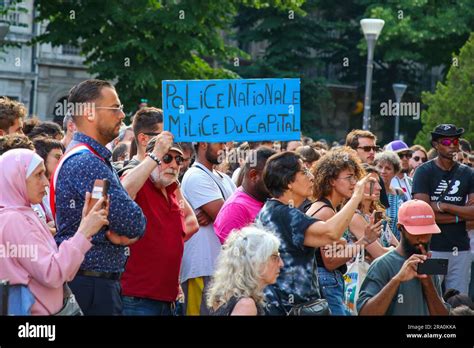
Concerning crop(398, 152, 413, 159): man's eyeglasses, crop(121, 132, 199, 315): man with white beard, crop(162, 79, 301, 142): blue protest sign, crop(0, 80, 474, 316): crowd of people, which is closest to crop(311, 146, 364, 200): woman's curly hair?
crop(0, 80, 474, 316): crowd of people

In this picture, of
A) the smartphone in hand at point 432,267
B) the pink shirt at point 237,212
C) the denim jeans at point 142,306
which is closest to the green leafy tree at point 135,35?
the pink shirt at point 237,212

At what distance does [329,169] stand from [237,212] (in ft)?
2.31

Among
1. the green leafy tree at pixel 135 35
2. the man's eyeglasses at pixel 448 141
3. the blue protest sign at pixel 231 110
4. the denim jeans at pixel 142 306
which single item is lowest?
the denim jeans at pixel 142 306

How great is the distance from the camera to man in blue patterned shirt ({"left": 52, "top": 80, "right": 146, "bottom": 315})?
6.31 meters

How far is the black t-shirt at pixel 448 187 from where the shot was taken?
11.2 m

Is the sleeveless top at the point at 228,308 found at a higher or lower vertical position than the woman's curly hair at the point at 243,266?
lower

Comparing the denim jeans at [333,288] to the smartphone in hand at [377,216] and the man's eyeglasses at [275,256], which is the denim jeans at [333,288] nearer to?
the smartphone in hand at [377,216]

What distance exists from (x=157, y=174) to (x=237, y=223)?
0.92 meters

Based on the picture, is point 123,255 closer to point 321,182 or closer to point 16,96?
point 321,182

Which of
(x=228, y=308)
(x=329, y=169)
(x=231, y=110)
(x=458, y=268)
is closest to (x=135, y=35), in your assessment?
(x=458, y=268)

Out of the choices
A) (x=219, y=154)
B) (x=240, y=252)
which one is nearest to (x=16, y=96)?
(x=219, y=154)

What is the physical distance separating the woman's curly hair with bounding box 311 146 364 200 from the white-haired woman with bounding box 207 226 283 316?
1.67 meters

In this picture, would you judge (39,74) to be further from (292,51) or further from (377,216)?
(377,216)

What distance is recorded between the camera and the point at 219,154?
344 inches
